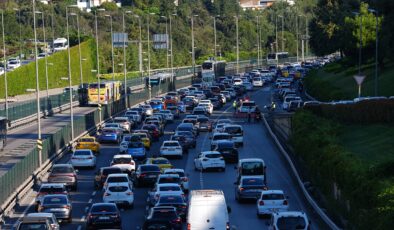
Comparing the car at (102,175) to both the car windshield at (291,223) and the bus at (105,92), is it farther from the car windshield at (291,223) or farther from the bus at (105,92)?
the bus at (105,92)

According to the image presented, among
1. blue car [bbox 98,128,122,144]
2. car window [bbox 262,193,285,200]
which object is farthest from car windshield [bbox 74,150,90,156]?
car window [bbox 262,193,285,200]

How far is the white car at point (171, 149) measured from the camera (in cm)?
6850

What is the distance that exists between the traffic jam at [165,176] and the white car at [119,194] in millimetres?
41

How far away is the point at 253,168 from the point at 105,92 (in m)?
52.9

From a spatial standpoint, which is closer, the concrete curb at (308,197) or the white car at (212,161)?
the concrete curb at (308,197)

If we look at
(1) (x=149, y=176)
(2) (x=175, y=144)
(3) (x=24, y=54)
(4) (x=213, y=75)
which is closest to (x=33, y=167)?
(1) (x=149, y=176)

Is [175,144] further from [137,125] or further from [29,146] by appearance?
[137,125]

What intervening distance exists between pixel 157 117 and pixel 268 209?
4187 cm

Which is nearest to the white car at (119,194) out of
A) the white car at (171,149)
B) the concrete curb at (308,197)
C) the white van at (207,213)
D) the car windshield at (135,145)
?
the concrete curb at (308,197)

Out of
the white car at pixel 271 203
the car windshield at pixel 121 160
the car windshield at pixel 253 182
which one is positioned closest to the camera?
the white car at pixel 271 203

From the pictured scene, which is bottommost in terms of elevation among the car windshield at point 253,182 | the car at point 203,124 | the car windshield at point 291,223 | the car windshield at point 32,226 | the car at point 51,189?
the car at point 203,124

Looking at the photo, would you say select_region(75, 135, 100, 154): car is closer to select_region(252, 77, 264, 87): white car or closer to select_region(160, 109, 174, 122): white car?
select_region(160, 109, 174, 122): white car

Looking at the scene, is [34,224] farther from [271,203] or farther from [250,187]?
[250,187]

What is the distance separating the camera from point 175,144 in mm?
69062
